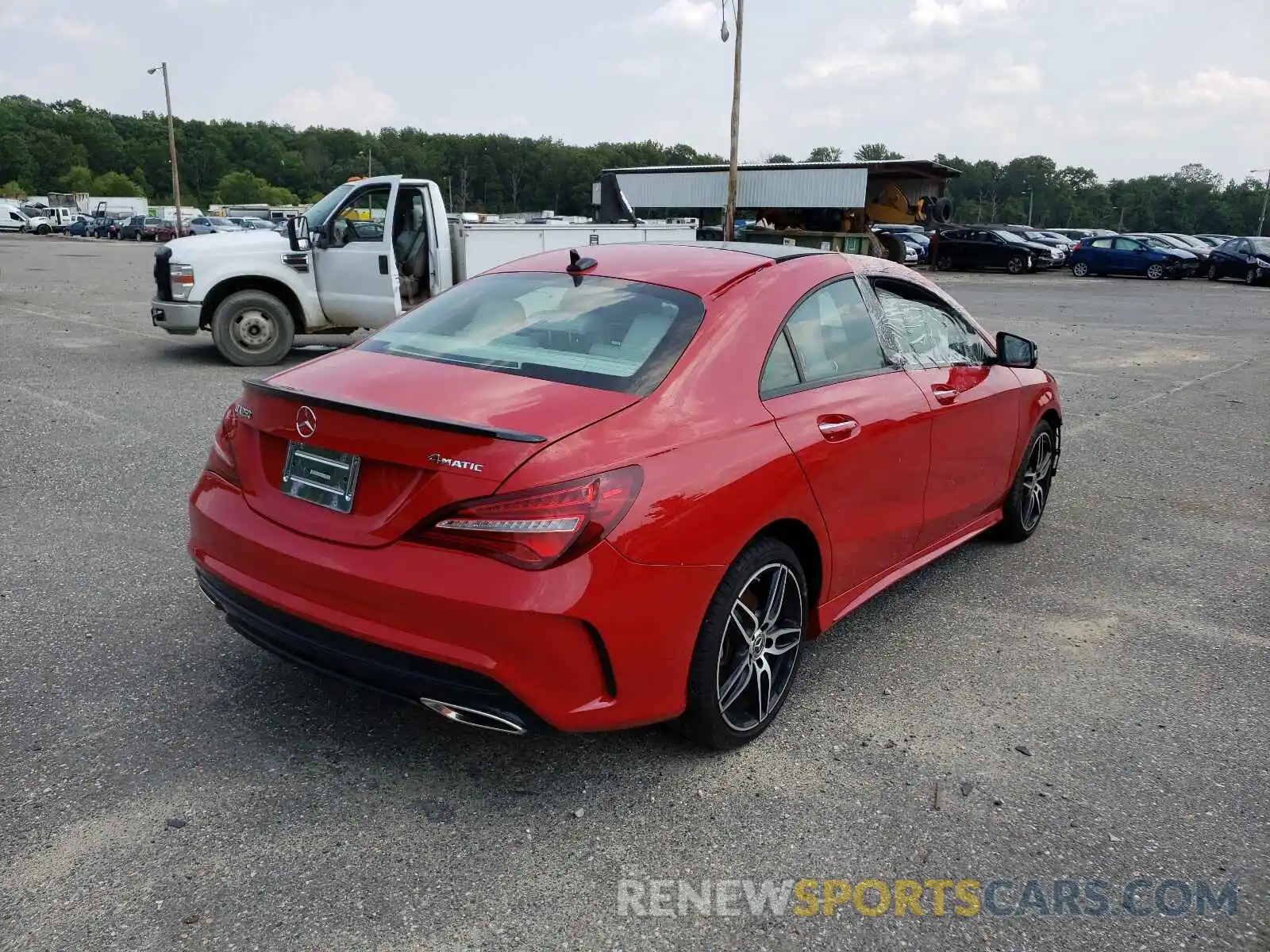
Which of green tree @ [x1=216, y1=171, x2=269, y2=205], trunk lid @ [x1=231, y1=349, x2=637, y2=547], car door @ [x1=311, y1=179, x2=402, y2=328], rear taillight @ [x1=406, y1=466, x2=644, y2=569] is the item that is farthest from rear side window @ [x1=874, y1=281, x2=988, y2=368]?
green tree @ [x1=216, y1=171, x2=269, y2=205]

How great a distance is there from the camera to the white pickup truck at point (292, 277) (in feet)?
33.6

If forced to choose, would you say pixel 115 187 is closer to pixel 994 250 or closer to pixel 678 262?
pixel 994 250

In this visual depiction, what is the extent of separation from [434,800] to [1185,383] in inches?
434

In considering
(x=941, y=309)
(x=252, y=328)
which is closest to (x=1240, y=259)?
(x=252, y=328)

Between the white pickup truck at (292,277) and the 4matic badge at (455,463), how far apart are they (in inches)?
316

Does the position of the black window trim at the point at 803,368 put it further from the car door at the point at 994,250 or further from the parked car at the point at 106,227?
the parked car at the point at 106,227

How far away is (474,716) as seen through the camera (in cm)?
265

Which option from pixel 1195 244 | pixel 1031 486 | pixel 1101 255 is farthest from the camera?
pixel 1195 244

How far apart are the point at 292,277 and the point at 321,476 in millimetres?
8371

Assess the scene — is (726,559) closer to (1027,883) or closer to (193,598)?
(1027,883)

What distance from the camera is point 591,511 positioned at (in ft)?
8.48

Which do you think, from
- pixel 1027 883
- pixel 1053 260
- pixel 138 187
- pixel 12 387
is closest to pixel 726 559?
pixel 1027 883

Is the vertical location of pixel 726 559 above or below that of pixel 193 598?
above

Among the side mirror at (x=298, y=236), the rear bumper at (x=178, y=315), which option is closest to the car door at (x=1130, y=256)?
the side mirror at (x=298, y=236)
